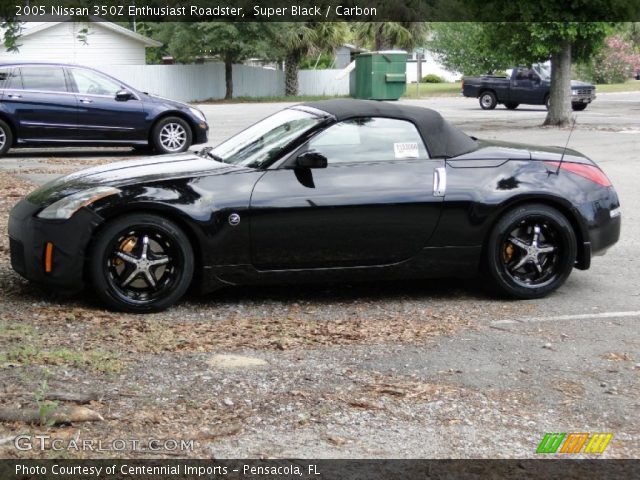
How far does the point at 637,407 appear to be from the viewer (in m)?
5.30

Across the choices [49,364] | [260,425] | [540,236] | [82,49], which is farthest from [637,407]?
[82,49]

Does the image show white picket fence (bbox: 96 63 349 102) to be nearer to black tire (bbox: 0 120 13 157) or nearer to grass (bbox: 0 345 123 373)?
black tire (bbox: 0 120 13 157)

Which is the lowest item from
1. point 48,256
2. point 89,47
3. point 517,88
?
point 517,88

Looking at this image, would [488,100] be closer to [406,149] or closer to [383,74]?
[383,74]

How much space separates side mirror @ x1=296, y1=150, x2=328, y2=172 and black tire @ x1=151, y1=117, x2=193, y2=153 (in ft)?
34.6

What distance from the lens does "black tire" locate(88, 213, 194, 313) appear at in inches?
274

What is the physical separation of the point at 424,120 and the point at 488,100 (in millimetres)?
31220

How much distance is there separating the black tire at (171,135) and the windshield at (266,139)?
9.53 metres

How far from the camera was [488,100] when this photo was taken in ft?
125

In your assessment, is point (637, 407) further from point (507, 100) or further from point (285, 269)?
point (507, 100)

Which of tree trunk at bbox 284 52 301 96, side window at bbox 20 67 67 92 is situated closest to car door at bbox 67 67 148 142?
side window at bbox 20 67 67 92

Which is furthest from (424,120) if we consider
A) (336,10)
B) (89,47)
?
(89,47)

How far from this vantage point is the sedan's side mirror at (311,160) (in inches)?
286

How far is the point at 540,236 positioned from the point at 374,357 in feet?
7.03
